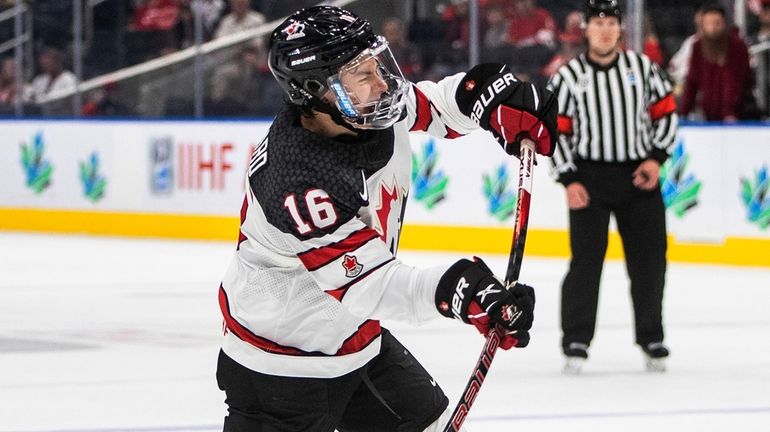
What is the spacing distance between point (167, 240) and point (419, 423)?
785 cm

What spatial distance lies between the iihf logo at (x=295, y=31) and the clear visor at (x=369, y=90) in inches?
3.5

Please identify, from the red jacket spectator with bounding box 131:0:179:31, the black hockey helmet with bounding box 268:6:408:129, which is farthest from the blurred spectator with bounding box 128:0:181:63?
the black hockey helmet with bounding box 268:6:408:129

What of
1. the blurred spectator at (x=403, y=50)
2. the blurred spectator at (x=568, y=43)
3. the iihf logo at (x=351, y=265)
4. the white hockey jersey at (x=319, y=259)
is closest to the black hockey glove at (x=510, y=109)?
the white hockey jersey at (x=319, y=259)

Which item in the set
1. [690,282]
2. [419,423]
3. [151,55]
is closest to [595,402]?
[419,423]

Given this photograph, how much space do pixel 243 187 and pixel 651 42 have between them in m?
2.91

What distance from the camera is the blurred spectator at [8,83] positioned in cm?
1158

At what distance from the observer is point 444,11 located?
9.76 meters

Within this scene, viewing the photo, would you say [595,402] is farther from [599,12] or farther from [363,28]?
[363,28]

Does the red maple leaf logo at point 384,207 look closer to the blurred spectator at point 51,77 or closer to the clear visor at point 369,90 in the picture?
the clear visor at point 369,90

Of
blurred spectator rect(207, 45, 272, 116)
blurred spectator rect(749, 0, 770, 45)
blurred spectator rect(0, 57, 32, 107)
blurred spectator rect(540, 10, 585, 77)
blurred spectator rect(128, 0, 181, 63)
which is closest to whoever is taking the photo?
blurred spectator rect(749, 0, 770, 45)

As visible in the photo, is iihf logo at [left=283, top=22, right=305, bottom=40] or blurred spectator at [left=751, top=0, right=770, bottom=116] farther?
blurred spectator at [left=751, top=0, right=770, bottom=116]

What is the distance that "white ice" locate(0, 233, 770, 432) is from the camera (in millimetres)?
4348

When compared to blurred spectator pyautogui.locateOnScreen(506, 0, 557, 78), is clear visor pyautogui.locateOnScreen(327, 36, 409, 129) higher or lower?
higher

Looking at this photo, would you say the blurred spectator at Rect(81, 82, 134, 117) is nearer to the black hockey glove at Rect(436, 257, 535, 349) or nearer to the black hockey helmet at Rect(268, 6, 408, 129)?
the black hockey helmet at Rect(268, 6, 408, 129)
